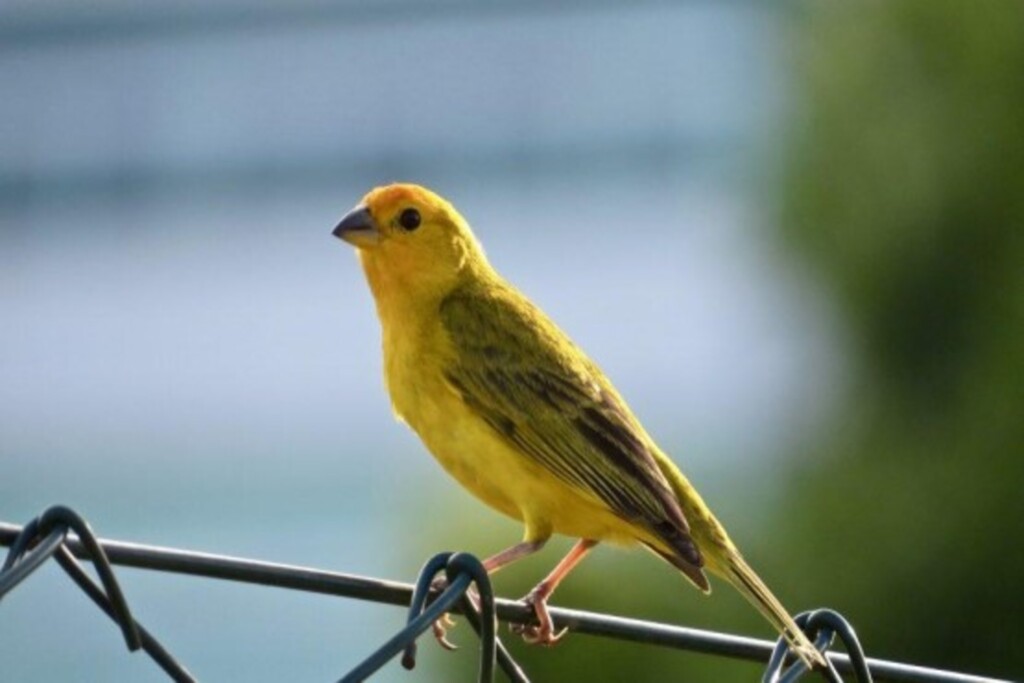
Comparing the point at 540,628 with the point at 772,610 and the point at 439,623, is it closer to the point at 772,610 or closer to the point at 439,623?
the point at 439,623

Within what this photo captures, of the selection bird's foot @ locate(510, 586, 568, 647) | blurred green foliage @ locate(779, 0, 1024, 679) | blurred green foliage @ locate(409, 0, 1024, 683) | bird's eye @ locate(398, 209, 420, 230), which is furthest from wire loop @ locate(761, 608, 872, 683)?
blurred green foliage @ locate(779, 0, 1024, 679)

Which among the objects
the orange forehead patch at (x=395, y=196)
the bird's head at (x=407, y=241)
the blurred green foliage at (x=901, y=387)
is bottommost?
the blurred green foliage at (x=901, y=387)

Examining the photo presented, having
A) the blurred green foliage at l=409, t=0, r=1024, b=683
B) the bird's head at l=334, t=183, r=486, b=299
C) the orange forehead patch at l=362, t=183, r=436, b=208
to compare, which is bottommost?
the blurred green foliage at l=409, t=0, r=1024, b=683

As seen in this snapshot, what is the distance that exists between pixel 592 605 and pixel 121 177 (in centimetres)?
3082

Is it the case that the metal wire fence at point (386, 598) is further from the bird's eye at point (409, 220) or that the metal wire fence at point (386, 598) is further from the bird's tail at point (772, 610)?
the bird's eye at point (409, 220)

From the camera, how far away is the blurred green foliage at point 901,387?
11.4 metres

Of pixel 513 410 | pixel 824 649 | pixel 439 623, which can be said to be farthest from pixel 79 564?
pixel 513 410

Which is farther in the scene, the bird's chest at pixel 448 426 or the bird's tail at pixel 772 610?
the bird's chest at pixel 448 426

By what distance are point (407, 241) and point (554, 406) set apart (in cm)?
73

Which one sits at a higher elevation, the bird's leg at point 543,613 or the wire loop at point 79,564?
the wire loop at point 79,564

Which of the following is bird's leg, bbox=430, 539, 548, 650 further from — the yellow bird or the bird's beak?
the bird's beak

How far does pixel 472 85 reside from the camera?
1549 inches

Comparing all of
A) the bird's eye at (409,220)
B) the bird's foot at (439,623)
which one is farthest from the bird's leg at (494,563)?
the bird's eye at (409,220)

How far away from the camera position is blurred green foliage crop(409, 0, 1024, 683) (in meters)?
11.4
